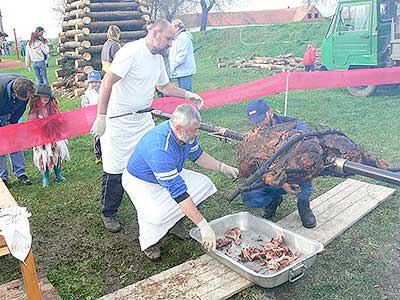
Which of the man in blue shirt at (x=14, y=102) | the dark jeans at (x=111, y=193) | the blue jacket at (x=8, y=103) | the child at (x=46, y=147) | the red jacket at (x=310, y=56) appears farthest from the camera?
the red jacket at (x=310, y=56)

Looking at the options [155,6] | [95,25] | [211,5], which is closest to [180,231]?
[95,25]

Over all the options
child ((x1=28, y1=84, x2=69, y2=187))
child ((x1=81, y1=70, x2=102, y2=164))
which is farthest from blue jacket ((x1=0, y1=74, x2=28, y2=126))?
child ((x1=81, y1=70, x2=102, y2=164))

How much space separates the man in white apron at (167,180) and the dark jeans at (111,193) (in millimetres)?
354

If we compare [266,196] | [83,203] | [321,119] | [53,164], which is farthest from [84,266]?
[321,119]

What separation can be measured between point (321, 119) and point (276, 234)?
516 cm

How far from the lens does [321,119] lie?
27.6ft

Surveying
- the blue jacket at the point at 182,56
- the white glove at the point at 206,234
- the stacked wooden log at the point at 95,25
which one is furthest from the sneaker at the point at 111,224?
the stacked wooden log at the point at 95,25

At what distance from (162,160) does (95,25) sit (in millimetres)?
10271

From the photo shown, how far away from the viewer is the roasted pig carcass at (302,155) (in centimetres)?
321

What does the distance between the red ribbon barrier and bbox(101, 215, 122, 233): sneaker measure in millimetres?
1703

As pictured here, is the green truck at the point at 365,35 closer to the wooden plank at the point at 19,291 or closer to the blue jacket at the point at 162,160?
the blue jacket at the point at 162,160

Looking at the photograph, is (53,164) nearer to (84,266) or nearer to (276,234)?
(84,266)

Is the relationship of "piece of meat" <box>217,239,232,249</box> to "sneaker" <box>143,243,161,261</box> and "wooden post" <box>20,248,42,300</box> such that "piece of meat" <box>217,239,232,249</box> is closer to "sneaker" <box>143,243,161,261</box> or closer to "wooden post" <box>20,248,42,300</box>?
"sneaker" <box>143,243,161,261</box>

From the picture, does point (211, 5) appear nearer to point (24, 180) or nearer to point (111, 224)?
point (24, 180)
